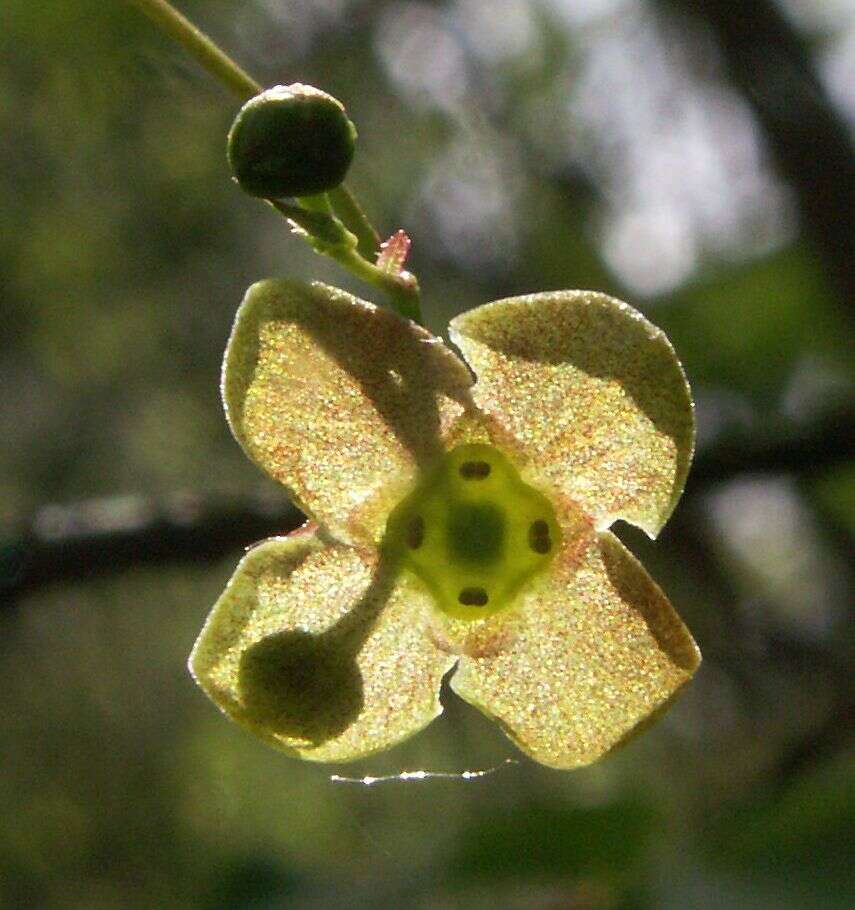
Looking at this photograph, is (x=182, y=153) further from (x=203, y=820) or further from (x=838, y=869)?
(x=838, y=869)

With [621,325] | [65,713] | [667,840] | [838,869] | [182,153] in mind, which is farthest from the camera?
[65,713]

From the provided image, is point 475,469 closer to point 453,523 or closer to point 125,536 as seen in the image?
point 453,523

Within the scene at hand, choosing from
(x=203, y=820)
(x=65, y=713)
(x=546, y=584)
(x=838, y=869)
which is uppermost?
(x=546, y=584)

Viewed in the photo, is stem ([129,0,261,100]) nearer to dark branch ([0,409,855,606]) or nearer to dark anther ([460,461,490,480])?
dark anther ([460,461,490,480])

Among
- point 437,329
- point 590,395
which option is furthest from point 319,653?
point 437,329

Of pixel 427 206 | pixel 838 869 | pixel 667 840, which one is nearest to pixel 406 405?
pixel 838 869

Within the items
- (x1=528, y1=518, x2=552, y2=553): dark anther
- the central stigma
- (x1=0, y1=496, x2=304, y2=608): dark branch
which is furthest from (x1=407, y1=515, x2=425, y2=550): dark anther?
(x1=0, y1=496, x2=304, y2=608): dark branch

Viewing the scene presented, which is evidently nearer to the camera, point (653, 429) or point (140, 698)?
point (653, 429)
